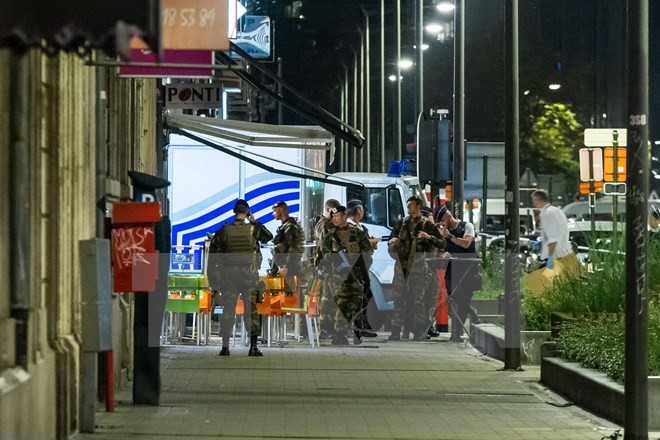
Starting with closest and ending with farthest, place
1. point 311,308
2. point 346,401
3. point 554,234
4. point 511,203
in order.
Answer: point 346,401 → point 511,203 → point 554,234 → point 311,308

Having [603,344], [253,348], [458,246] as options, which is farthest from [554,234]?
[603,344]

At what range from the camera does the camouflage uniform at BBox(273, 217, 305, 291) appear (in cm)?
1917

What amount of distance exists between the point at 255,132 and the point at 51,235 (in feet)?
36.5

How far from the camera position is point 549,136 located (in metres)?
63.1

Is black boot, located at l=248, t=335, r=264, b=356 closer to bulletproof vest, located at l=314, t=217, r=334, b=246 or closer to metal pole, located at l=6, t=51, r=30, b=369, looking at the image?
bulletproof vest, located at l=314, t=217, r=334, b=246

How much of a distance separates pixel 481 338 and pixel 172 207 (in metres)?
6.35

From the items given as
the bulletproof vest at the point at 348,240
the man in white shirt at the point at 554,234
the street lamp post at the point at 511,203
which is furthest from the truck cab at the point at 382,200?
the street lamp post at the point at 511,203

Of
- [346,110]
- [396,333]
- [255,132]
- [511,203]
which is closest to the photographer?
[511,203]

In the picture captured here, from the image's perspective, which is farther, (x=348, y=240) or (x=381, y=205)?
(x=381, y=205)

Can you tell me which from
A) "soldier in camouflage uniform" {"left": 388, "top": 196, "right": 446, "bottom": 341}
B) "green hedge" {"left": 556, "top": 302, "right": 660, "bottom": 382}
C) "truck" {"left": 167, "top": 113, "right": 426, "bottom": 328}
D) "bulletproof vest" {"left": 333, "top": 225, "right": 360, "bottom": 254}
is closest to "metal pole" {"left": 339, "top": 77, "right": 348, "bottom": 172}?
"truck" {"left": 167, "top": 113, "right": 426, "bottom": 328}

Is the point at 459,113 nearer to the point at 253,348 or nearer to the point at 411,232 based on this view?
the point at 411,232

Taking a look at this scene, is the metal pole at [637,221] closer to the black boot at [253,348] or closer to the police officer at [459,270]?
the black boot at [253,348]

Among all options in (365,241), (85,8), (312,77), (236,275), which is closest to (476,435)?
(85,8)

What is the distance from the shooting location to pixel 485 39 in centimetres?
7094
